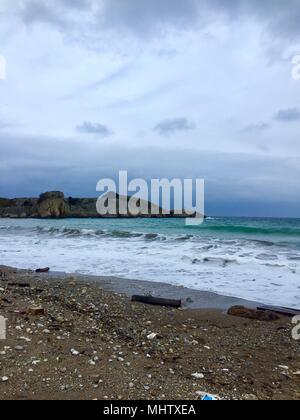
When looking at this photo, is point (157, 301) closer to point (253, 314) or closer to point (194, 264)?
point (253, 314)

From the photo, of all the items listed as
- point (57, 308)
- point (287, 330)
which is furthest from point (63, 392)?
point (287, 330)

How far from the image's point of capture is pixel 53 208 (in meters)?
70.1

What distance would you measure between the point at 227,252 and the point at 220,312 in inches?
287

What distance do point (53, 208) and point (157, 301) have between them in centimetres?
6635

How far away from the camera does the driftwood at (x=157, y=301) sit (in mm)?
6234

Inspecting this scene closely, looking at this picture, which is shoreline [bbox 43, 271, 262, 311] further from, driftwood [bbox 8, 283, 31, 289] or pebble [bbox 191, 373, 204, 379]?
pebble [bbox 191, 373, 204, 379]

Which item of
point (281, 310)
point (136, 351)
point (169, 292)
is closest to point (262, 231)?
point (169, 292)

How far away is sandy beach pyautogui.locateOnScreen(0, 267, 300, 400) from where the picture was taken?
3113 mm

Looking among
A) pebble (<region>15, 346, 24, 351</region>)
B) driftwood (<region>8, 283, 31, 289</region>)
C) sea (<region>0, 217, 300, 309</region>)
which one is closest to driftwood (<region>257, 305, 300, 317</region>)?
sea (<region>0, 217, 300, 309</region>)

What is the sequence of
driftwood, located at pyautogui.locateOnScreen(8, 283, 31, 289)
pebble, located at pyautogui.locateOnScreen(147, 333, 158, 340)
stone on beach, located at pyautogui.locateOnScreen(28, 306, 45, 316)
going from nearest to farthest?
pebble, located at pyautogui.locateOnScreen(147, 333, 158, 340), stone on beach, located at pyautogui.locateOnScreen(28, 306, 45, 316), driftwood, located at pyautogui.locateOnScreen(8, 283, 31, 289)

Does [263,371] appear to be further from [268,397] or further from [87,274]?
[87,274]

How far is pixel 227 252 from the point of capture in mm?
13031

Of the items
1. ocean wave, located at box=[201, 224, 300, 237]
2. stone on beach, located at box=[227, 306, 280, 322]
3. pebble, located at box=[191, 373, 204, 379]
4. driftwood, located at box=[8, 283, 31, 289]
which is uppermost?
pebble, located at box=[191, 373, 204, 379]

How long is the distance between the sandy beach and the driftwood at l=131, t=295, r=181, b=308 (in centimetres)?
17
